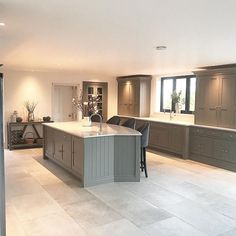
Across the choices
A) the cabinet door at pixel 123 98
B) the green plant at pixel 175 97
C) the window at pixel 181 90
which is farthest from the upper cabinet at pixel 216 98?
the cabinet door at pixel 123 98

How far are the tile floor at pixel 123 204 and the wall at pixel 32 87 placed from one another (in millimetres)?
2704

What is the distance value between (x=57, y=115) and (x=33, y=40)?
16.5 ft

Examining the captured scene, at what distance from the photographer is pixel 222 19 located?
2.62m

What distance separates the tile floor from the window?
95.6 inches

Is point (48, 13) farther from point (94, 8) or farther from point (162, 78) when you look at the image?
point (162, 78)

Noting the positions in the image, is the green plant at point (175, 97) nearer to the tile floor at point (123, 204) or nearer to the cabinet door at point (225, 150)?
the cabinet door at point (225, 150)

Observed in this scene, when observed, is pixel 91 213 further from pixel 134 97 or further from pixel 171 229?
pixel 134 97

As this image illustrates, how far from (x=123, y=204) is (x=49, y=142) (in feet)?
10.1

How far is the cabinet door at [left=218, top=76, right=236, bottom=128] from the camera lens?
230 inches

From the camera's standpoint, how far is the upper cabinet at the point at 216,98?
584 cm

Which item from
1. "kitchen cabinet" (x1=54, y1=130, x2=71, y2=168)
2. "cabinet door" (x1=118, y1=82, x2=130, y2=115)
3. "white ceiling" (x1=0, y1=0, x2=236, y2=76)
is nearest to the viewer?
"white ceiling" (x1=0, y1=0, x2=236, y2=76)

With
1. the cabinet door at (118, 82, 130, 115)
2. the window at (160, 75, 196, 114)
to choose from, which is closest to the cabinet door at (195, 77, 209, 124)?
the window at (160, 75, 196, 114)

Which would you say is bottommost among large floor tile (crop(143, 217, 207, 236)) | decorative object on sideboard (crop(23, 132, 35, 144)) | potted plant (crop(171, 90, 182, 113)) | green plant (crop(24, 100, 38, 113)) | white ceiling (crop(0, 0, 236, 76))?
large floor tile (crop(143, 217, 207, 236))

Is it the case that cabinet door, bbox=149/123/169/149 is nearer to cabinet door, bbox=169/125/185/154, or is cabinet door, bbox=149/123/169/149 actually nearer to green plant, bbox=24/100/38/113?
cabinet door, bbox=169/125/185/154
